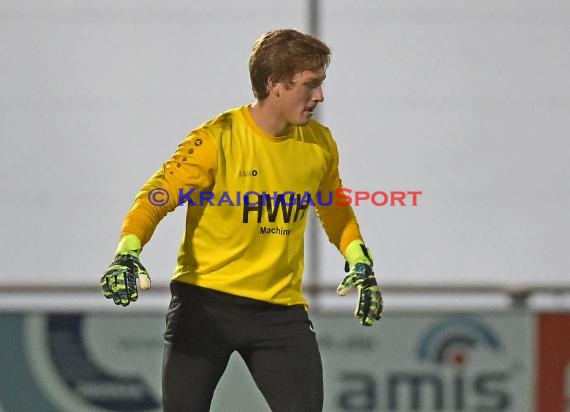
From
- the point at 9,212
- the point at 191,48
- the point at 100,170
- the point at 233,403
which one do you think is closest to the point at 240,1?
the point at 191,48

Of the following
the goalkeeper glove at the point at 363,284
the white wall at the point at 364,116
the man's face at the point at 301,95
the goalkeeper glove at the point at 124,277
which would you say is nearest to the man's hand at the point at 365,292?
the goalkeeper glove at the point at 363,284

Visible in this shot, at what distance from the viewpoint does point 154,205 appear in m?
3.47

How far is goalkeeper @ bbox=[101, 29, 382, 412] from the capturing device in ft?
11.4

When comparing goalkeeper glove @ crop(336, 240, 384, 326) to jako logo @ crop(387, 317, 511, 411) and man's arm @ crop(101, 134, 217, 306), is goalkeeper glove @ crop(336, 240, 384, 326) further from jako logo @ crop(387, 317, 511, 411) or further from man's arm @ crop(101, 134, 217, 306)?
jako logo @ crop(387, 317, 511, 411)

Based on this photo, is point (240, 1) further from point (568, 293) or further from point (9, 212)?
point (568, 293)

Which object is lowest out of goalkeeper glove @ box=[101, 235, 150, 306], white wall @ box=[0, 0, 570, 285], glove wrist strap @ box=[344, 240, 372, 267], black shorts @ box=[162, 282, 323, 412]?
black shorts @ box=[162, 282, 323, 412]

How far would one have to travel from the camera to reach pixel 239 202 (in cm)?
349

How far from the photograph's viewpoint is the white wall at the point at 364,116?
587 centimetres

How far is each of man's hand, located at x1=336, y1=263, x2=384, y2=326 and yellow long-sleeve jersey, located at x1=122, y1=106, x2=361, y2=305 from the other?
0.42 feet

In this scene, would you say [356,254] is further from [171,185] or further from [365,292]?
[171,185]

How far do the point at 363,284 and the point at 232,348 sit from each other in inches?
14.0

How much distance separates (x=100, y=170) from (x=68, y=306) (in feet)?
1.84

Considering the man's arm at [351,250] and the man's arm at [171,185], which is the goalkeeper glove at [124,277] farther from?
the man's arm at [351,250]

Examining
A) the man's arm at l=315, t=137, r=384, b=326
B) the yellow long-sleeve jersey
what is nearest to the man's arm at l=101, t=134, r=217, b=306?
the yellow long-sleeve jersey
